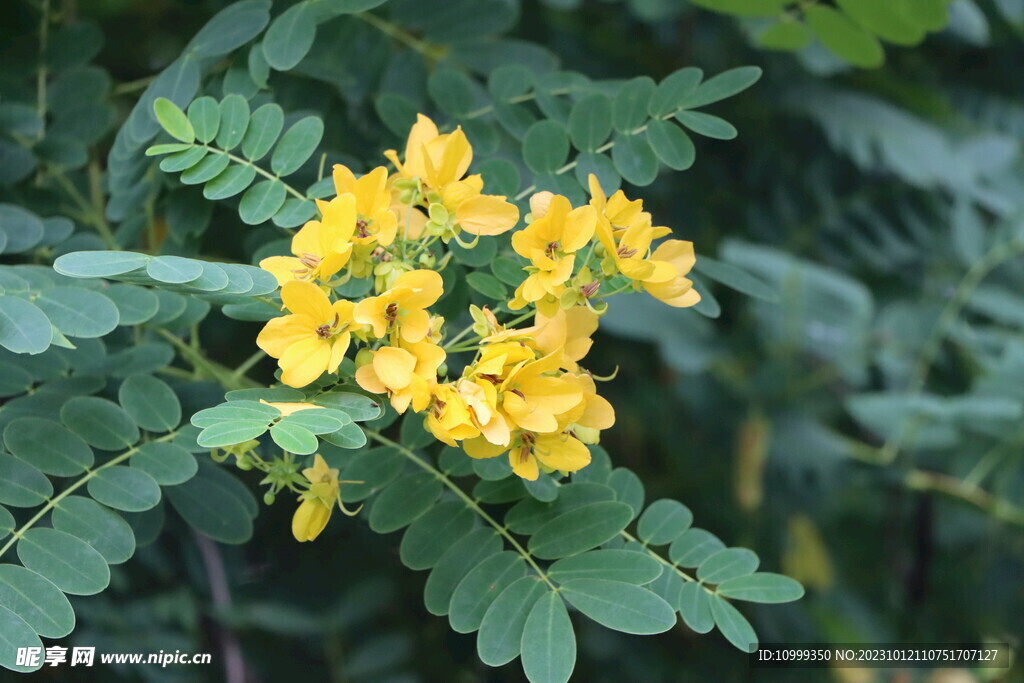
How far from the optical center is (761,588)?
80 cm

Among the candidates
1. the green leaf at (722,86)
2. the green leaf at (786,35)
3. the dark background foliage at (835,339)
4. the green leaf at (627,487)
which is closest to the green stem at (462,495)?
the green leaf at (627,487)

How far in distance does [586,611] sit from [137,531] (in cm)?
43

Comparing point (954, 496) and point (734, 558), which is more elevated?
point (734, 558)

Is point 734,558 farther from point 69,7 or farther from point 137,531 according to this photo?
point 69,7

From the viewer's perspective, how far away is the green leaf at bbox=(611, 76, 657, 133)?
2.98ft

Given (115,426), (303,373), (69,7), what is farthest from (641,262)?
(69,7)

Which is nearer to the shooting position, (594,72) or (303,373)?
(303,373)

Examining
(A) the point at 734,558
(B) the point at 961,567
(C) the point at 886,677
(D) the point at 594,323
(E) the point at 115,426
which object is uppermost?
(D) the point at 594,323

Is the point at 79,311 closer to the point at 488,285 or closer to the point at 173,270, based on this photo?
the point at 173,270

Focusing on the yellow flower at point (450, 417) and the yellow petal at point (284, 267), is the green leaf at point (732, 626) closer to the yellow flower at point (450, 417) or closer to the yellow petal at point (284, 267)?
the yellow flower at point (450, 417)

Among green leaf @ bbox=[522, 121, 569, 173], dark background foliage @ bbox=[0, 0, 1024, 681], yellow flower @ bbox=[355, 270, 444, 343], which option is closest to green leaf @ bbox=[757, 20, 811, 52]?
dark background foliage @ bbox=[0, 0, 1024, 681]

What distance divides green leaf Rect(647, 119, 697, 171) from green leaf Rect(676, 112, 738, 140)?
0.01m

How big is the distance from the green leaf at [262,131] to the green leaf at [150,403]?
22 cm

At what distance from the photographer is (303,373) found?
0.62m
